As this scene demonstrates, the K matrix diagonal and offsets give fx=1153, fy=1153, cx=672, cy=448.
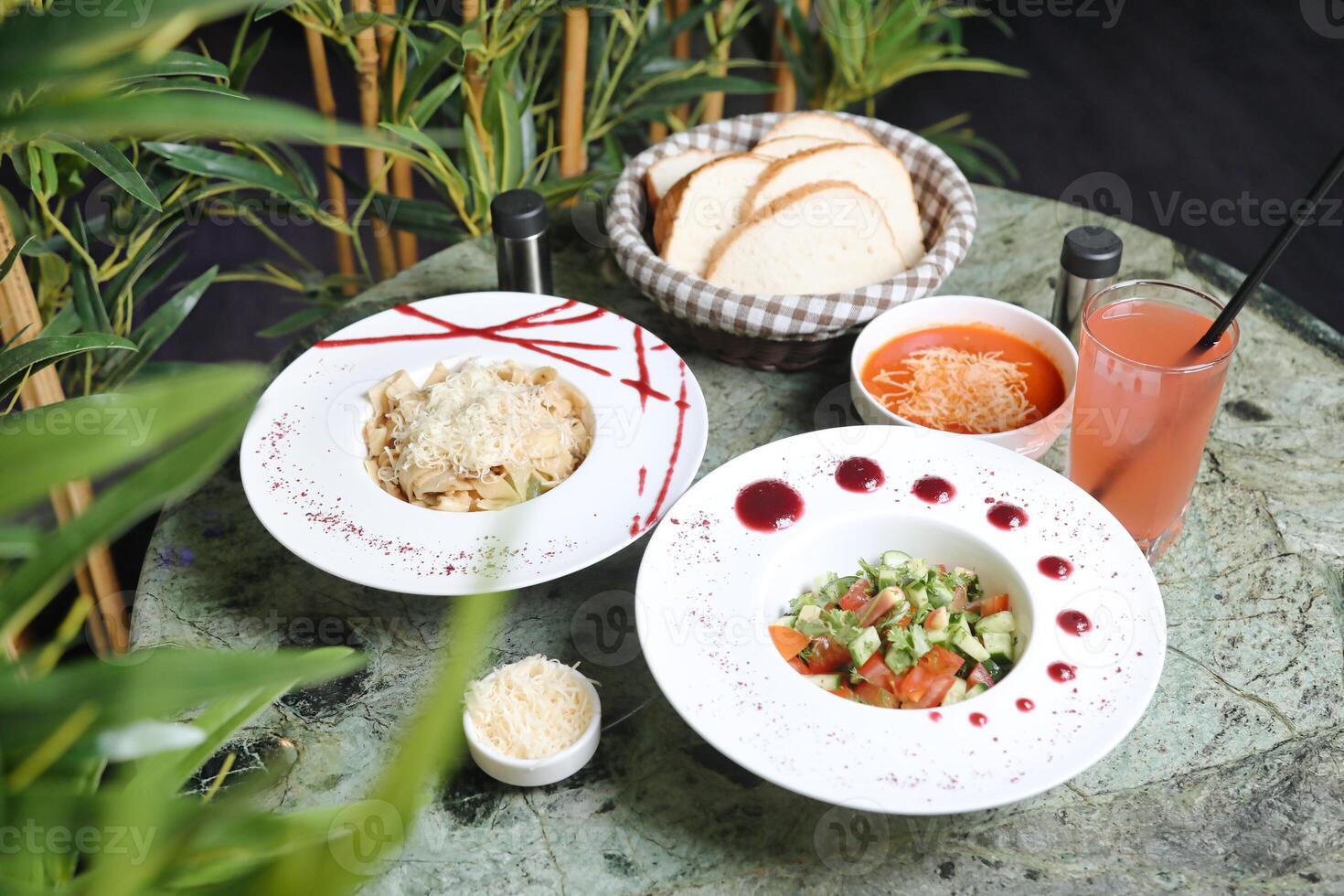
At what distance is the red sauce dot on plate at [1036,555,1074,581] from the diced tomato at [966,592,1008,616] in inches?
2.1

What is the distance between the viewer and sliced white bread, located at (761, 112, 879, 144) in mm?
1921

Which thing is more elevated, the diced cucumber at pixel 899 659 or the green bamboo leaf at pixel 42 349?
the green bamboo leaf at pixel 42 349

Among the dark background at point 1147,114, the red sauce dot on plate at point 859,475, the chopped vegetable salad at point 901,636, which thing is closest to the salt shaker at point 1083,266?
the red sauce dot on plate at point 859,475

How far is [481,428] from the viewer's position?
1.43m

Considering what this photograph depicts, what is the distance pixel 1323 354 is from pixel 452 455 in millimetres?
1334

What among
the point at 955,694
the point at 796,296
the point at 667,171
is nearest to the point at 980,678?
the point at 955,694

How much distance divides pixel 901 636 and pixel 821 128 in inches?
40.2

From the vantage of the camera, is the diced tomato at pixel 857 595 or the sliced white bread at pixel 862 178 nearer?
the diced tomato at pixel 857 595

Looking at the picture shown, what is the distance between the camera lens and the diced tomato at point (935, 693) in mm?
1198

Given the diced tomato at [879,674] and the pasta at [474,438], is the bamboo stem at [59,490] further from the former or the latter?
the diced tomato at [879,674]

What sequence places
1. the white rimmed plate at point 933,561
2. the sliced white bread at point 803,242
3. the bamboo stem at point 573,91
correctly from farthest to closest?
the bamboo stem at point 573,91 < the sliced white bread at point 803,242 < the white rimmed plate at point 933,561

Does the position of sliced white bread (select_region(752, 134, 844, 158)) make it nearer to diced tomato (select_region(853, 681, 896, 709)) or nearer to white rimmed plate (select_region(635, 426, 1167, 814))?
white rimmed plate (select_region(635, 426, 1167, 814))

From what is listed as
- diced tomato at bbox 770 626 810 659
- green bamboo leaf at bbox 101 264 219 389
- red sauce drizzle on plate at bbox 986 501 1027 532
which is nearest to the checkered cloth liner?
red sauce drizzle on plate at bbox 986 501 1027 532

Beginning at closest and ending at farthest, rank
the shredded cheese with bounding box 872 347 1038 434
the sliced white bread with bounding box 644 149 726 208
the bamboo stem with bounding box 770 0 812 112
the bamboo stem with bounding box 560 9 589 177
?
the shredded cheese with bounding box 872 347 1038 434
the sliced white bread with bounding box 644 149 726 208
the bamboo stem with bounding box 560 9 589 177
the bamboo stem with bounding box 770 0 812 112
